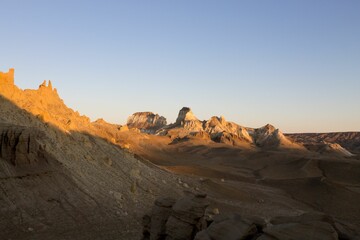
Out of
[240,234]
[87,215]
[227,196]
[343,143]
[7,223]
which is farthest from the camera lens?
[343,143]

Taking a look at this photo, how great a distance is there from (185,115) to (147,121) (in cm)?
2883

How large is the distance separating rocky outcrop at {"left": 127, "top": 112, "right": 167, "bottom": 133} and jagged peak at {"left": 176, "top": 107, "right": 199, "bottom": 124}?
11129mm

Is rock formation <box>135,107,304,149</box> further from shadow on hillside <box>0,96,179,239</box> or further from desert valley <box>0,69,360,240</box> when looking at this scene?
shadow on hillside <box>0,96,179,239</box>

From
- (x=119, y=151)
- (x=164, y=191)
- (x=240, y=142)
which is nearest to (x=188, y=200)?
(x=164, y=191)

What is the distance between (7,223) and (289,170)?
2161 inches

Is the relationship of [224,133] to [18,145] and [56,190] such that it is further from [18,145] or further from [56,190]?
[18,145]

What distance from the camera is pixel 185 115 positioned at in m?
131

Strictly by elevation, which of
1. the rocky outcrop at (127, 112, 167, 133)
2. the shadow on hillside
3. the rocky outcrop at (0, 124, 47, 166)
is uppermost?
the rocky outcrop at (127, 112, 167, 133)

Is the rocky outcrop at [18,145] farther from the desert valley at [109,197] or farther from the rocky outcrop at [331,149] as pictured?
the rocky outcrop at [331,149]

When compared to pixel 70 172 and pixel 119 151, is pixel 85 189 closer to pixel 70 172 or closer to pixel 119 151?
pixel 70 172

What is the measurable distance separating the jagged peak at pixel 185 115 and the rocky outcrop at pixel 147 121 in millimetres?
11129

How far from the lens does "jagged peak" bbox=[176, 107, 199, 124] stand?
129250 millimetres

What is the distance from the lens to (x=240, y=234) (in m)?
11.8

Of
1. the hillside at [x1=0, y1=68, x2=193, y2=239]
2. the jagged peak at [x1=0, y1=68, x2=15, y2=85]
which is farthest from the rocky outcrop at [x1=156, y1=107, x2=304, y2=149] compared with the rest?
the jagged peak at [x1=0, y1=68, x2=15, y2=85]
